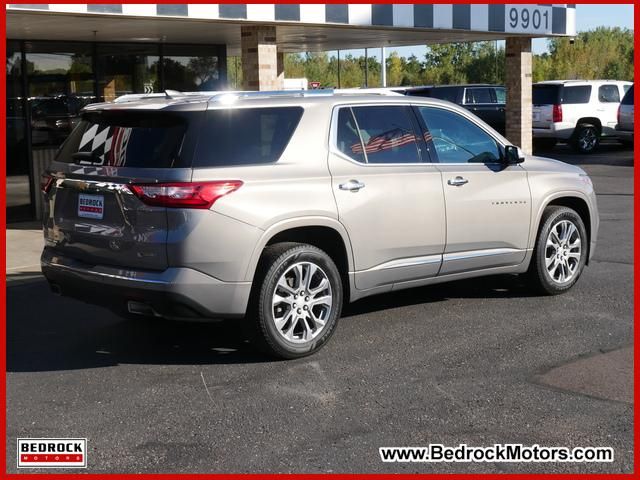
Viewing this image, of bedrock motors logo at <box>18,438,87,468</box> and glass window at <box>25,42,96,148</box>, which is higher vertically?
glass window at <box>25,42,96,148</box>

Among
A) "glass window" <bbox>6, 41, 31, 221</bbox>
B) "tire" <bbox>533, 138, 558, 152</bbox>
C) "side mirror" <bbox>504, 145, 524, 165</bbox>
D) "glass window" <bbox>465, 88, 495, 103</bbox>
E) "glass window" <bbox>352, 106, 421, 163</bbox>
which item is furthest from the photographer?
"glass window" <bbox>465, 88, 495, 103</bbox>

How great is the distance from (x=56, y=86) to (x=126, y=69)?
Result: 1315mm

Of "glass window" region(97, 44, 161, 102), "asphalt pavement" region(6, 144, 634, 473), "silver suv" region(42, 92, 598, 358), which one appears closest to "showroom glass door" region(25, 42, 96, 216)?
"glass window" region(97, 44, 161, 102)

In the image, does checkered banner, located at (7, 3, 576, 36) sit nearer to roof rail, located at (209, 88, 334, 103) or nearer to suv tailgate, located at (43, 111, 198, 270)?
suv tailgate, located at (43, 111, 198, 270)

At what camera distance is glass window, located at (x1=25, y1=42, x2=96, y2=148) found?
1343 cm

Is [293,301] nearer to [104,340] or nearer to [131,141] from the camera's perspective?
[131,141]

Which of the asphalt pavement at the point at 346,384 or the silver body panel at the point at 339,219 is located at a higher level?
the silver body panel at the point at 339,219

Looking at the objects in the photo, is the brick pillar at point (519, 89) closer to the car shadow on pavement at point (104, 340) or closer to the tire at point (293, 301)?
Result: the car shadow on pavement at point (104, 340)

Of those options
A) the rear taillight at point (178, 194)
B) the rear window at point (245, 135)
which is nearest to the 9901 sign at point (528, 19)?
the rear window at point (245, 135)

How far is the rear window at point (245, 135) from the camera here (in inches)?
233

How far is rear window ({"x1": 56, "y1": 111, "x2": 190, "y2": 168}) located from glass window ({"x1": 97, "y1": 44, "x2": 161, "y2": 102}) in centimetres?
808

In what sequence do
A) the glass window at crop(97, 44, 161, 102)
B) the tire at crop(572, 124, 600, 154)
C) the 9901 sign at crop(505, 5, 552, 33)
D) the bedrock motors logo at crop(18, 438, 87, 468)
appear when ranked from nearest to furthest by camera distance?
the bedrock motors logo at crop(18, 438, 87, 468)
the glass window at crop(97, 44, 161, 102)
the 9901 sign at crop(505, 5, 552, 33)
the tire at crop(572, 124, 600, 154)

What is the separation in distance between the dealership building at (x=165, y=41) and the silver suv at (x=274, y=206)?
4.24 meters

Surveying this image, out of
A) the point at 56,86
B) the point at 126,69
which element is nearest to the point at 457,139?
the point at 56,86
